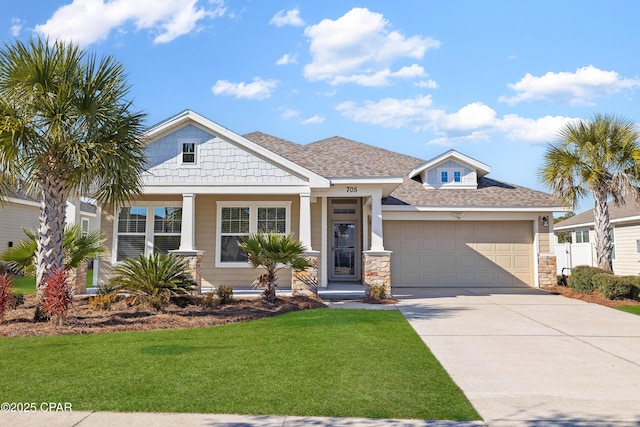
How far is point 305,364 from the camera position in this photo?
5.49m

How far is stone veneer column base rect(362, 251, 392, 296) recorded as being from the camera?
12.0 meters

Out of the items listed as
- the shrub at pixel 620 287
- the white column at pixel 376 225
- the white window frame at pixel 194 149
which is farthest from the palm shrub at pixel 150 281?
the shrub at pixel 620 287

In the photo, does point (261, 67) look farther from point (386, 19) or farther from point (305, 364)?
point (305, 364)

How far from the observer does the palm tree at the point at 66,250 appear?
929cm

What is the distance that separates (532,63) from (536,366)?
12430mm

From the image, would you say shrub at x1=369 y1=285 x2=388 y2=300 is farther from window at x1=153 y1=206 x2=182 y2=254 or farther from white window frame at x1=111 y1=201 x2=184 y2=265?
white window frame at x1=111 y1=201 x2=184 y2=265

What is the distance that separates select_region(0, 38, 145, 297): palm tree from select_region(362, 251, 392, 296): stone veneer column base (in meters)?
6.68

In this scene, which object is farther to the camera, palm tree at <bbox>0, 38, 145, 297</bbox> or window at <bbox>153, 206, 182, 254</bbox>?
window at <bbox>153, 206, 182, 254</bbox>

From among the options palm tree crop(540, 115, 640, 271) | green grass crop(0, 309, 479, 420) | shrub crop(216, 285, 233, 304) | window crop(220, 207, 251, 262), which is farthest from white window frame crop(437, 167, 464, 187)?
green grass crop(0, 309, 479, 420)

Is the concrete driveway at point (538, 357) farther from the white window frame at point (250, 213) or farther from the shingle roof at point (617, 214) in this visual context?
the shingle roof at point (617, 214)

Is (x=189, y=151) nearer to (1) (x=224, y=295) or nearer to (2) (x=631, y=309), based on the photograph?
(1) (x=224, y=295)

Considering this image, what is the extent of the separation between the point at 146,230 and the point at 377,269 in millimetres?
7487

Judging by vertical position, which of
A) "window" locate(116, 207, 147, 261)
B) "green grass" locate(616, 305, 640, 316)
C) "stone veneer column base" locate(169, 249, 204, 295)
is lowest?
"green grass" locate(616, 305, 640, 316)

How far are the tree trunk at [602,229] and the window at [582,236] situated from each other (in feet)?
38.8
